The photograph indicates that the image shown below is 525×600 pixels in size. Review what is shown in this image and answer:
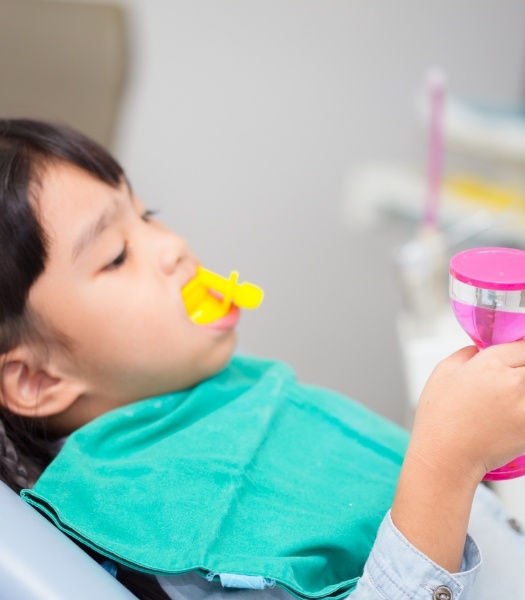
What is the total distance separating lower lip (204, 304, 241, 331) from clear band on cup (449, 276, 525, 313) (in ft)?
1.01

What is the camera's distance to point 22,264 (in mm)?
723

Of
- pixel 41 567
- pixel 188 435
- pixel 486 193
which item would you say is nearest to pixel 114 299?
pixel 188 435

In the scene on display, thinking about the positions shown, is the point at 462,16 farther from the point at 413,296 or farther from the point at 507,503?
the point at 507,503

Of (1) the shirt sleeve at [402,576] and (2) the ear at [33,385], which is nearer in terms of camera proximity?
(1) the shirt sleeve at [402,576]

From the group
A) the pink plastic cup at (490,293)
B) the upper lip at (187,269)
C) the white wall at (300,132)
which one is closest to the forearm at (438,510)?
the pink plastic cup at (490,293)

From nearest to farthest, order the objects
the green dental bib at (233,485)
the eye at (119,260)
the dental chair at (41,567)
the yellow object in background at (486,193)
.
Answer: the dental chair at (41,567) < the green dental bib at (233,485) < the eye at (119,260) < the yellow object in background at (486,193)

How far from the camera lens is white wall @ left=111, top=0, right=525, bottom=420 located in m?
1.79

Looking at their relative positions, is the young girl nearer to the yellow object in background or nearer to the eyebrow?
the eyebrow

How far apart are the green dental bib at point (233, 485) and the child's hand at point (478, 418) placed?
142 millimetres

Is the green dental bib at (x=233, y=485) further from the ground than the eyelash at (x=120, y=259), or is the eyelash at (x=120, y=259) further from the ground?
the eyelash at (x=120, y=259)

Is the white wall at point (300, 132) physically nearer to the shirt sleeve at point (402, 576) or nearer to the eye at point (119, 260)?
the eye at point (119, 260)

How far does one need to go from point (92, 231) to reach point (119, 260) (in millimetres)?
44

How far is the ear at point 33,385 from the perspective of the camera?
745 mm

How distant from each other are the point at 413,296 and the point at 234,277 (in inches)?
16.1
